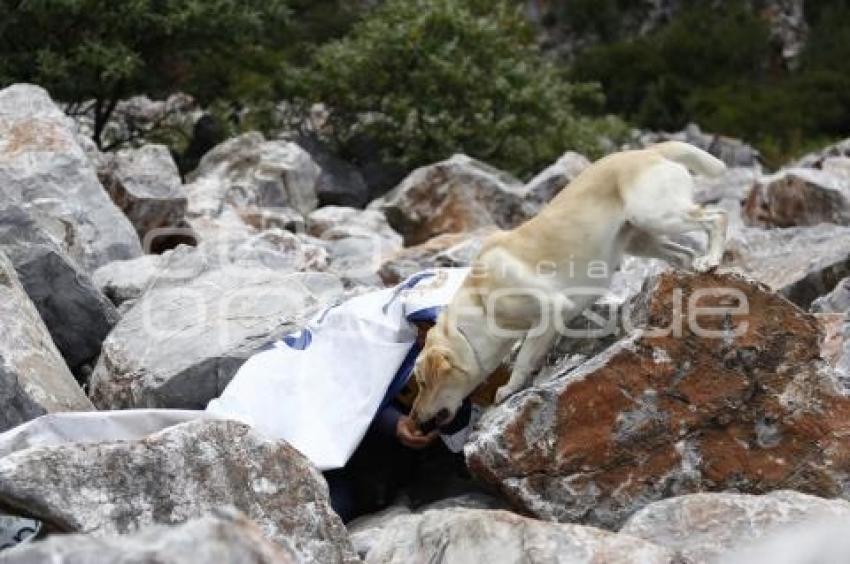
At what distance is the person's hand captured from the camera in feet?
19.9

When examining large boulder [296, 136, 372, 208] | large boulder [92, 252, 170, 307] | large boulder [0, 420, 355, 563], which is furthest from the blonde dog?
large boulder [296, 136, 372, 208]

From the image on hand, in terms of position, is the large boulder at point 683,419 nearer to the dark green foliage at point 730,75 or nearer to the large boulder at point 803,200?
the large boulder at point 803,200

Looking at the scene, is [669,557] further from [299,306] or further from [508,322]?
[299,306]

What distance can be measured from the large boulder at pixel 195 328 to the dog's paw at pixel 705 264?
2048 mm

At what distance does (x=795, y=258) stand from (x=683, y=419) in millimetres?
4778

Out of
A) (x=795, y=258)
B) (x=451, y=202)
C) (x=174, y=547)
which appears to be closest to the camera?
(x=174, y=547)

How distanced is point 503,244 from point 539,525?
2266 millimetres

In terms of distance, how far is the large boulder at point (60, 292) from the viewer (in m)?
7.25

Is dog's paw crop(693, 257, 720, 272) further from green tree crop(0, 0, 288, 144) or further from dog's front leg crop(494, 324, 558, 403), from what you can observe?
green tree crop(0, 0, 288, 144)

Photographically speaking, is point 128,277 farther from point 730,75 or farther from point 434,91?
point 730,75

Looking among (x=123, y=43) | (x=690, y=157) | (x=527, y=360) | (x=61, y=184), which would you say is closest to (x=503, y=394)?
(x=527, y=360)

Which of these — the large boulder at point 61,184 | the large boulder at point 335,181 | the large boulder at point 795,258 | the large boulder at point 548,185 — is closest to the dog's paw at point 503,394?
the large boulder at point 795,258

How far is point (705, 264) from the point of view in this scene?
5773 millimetres

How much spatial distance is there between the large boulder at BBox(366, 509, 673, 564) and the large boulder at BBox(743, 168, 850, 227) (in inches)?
377
